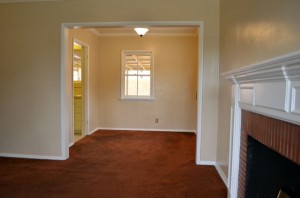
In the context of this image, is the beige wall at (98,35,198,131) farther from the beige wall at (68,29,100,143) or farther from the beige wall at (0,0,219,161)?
the beige wall at (0,0,219,161)

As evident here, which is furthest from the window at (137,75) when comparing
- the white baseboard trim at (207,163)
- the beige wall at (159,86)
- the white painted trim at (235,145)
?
the white painted trim at (235,145)

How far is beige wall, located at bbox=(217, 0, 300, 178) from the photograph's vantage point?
136 centimetres

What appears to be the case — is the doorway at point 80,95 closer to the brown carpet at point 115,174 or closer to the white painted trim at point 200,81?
the brown carpet at point 115,174

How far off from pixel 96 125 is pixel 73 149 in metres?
1.70

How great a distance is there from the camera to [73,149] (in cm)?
407

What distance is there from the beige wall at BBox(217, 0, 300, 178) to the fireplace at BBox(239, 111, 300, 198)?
0.50 m

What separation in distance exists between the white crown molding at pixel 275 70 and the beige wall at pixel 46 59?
180cm

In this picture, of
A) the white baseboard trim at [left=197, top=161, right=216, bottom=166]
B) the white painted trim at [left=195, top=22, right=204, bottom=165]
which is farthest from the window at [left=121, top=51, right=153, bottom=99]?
the white baseboard trim at [left=197, top=161, right=216, bottom=166]

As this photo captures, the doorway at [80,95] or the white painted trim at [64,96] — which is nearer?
the white painted trim at [64,96]

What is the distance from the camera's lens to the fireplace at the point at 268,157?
116cm

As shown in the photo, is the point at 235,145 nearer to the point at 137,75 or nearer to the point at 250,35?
the point at 250,35

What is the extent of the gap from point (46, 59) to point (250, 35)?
297 cm

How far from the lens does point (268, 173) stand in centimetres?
162

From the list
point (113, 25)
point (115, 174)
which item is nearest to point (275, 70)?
point (115, 174)
